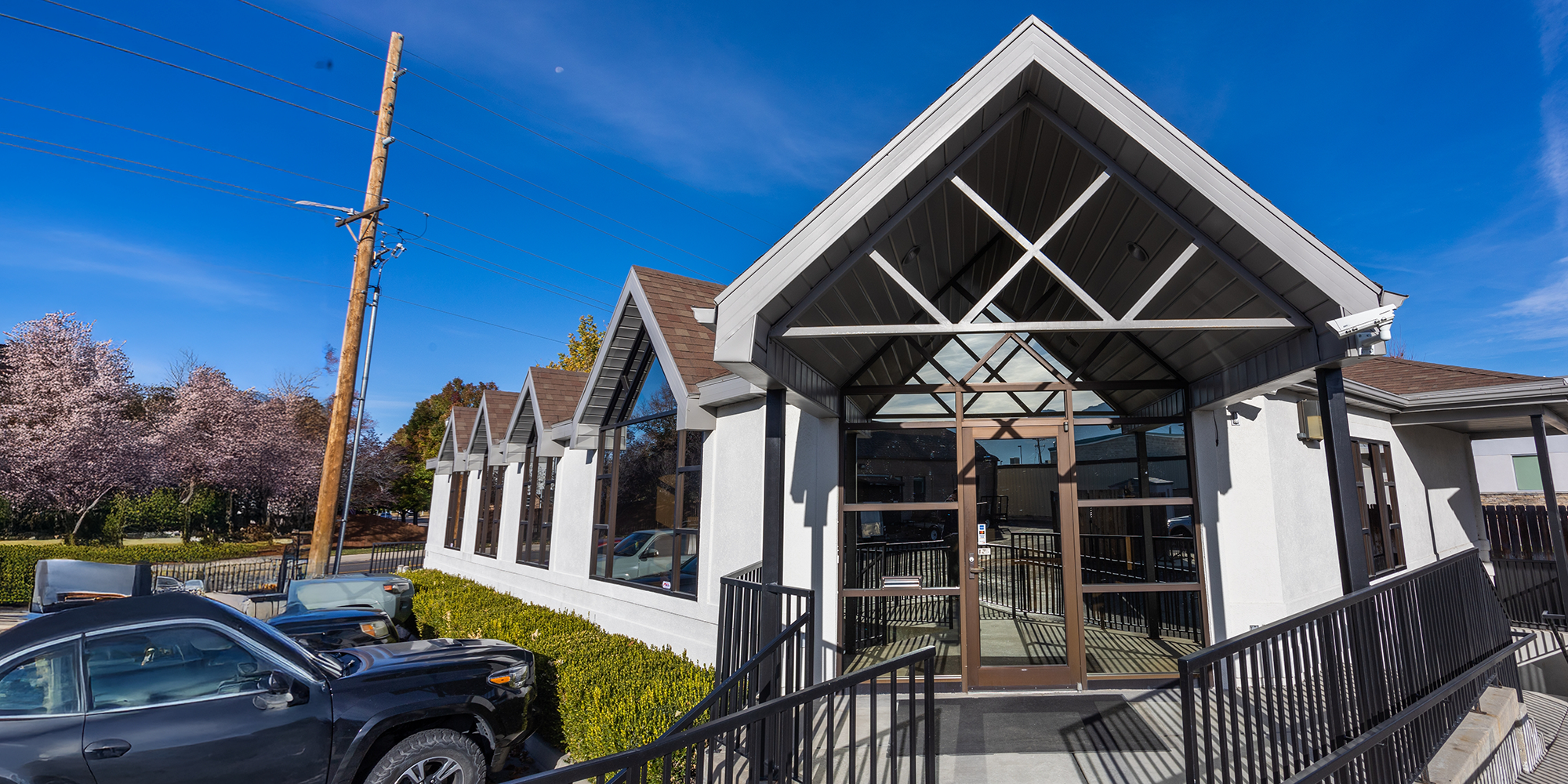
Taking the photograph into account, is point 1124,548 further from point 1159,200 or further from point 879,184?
point 879,184

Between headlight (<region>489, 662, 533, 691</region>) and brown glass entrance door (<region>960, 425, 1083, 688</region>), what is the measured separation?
12.0 feet

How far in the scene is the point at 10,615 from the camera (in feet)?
43.5

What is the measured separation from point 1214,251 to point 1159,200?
19.5 inches

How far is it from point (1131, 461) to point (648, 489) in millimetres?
6037

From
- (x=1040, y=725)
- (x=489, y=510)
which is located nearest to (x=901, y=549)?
(x=1040, y=725)

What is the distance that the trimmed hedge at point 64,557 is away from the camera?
47.2 feet

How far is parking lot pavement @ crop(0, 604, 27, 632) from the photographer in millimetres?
12258

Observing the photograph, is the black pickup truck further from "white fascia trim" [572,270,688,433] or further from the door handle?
"white fascia trim" [572,270,688,433]

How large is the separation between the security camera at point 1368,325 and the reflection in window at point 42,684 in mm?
7269

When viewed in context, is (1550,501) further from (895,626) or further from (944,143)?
(944,143)

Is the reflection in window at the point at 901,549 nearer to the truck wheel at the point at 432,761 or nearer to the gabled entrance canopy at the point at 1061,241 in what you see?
the gabled entrance canopy at the point at 1061,241

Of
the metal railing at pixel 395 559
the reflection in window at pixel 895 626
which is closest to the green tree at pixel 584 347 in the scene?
the metal railing at pixel 395 559

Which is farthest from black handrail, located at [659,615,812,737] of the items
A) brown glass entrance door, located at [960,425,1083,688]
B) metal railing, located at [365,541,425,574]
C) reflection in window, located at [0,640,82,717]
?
metal railing, located at [365,541,425,574]

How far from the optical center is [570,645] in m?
6.96
